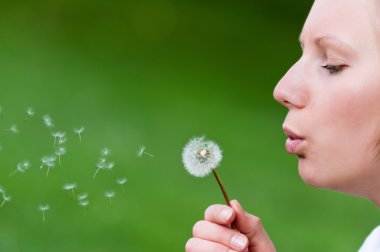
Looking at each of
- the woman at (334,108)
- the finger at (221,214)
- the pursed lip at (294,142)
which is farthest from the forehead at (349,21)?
the finger at (221,214)

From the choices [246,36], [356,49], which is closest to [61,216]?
[356,49]

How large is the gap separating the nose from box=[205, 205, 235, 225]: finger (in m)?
0.19

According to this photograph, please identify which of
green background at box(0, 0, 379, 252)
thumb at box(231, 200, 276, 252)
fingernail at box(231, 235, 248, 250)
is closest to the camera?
fingernail at box(231, 235, 248, 250)

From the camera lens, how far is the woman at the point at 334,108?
45.9 inches

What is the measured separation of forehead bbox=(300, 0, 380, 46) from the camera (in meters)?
1.17

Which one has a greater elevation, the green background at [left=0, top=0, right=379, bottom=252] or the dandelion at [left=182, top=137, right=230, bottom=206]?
the green background at [left=0, top=0, right=379, bottom=252]

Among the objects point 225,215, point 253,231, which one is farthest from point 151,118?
point 225,215

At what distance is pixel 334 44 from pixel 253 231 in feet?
A: 1.08

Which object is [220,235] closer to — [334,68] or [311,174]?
[311,174]

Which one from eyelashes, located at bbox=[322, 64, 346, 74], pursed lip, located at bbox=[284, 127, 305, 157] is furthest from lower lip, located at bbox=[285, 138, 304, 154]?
eyelashes, located at bbox=[322, 64, 346, 74]

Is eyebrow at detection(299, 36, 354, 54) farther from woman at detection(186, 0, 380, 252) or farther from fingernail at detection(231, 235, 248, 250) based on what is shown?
fingernail at detection(231, 235, 248, 250)

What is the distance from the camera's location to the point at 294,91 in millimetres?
1184

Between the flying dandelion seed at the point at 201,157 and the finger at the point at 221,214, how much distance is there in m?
0.01

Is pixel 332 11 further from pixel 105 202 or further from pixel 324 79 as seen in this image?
pixel 105 202
